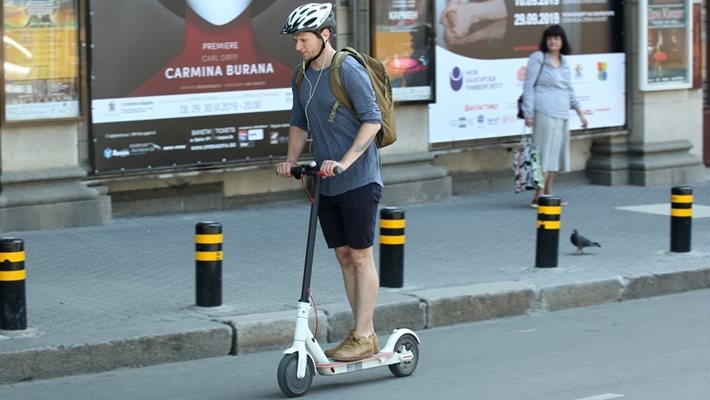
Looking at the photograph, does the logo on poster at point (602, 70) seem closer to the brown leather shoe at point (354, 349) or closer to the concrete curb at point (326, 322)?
the concrete curb at point (326, 322)

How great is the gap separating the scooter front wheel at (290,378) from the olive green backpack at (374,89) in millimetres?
1213

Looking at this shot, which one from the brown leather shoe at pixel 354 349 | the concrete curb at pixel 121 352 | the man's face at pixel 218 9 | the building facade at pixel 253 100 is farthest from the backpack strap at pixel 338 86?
the man's face at pixel 218 9

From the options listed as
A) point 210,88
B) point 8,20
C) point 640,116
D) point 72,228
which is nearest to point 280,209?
point 210,88

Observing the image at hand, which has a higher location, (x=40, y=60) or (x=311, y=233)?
(x=40, y=60)

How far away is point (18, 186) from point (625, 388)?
6.21m

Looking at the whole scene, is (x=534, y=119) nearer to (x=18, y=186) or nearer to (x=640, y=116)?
(x=640, y=116)

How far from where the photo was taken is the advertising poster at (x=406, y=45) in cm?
1340

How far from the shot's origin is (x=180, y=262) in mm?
10320

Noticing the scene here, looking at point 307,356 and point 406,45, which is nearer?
point 307,356

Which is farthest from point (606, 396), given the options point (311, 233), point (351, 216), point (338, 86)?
point (338, 86)

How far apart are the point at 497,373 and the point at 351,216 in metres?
1.26

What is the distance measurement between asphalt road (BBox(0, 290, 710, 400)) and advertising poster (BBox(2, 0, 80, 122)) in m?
4.35

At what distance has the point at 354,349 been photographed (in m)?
7.05

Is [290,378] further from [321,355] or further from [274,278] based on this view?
[274,278]
